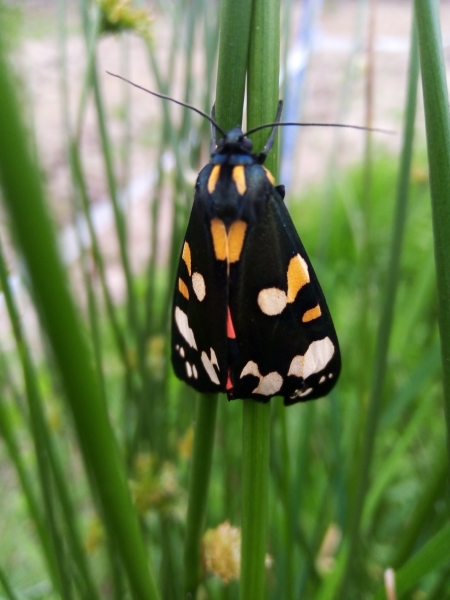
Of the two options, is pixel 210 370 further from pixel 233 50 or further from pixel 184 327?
pixel 233 50

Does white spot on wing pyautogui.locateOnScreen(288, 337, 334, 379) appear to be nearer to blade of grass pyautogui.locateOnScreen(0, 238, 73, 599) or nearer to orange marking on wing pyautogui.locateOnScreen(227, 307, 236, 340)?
orange marking on wing pyautogui.locateOnScreen(227, 307, 236, 340)

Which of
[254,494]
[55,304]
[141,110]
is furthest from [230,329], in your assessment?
[141,110]

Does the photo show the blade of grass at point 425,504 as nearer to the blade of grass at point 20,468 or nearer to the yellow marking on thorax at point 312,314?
the yellow marking on thorax at point 312,314

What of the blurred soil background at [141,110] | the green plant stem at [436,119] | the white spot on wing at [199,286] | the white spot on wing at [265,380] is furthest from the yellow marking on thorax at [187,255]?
the blurred soil background at [141,110]

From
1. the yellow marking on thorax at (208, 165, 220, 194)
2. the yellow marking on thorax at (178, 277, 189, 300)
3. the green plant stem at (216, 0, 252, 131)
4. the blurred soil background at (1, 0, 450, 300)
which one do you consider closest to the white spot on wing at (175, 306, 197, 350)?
the yellow marking on thorax at (178, 277, 189, 300)

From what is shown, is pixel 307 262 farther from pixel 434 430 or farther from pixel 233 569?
pixel 434 430

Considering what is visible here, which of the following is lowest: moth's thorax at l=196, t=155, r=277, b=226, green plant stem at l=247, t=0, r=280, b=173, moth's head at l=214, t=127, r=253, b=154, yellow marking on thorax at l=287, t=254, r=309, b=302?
yellow marking on thorax at l=287, t=254, r=309, b=302

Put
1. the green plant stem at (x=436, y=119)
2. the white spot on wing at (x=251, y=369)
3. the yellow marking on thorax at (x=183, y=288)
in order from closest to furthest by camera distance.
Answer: the green plant stem at (x=436, y=119) → the white spot on wing at (x=251, y=369) → the yellow marking on thorax at (x=183, y=288)
